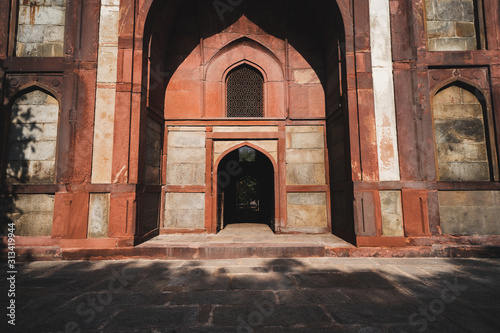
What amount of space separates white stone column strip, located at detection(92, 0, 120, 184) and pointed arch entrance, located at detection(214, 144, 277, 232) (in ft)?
9.26

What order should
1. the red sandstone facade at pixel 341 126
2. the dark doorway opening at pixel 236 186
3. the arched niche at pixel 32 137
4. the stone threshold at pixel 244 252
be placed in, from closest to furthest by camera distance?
the stone threshold at pixel 244 252
the red sandstone facade at pixel 341 126
the arched niche at pixel 32 137
the dark doorway opening at pixel 236 186

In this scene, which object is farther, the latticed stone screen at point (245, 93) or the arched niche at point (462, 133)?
the latticed stone screen at point (245, 93)

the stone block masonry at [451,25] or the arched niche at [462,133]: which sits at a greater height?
the stone block masonry at [451,25]

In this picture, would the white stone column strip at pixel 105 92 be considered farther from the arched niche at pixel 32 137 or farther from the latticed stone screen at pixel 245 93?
the latticed stone screen at pixel 245 93

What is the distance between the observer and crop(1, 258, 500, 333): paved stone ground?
8.02ft

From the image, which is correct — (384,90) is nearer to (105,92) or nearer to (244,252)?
(244,252)

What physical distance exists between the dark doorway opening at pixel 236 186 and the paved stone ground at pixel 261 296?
10.3 feet

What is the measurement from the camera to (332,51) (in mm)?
6371

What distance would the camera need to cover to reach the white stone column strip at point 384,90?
17.0 ft

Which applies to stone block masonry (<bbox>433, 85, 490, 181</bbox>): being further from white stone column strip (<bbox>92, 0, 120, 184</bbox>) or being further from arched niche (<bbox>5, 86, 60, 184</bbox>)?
arched niche (<bbox>5, 86, 60, 184</bbox>)

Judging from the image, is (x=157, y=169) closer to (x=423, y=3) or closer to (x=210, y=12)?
(x=210, y=12)

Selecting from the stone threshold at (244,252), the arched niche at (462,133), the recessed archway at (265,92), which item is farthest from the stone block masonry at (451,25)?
the stone threshold at (244,252)

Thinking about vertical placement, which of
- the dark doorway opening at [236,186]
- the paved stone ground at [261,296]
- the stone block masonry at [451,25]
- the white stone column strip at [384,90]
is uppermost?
the stone block masonry at [451,25]

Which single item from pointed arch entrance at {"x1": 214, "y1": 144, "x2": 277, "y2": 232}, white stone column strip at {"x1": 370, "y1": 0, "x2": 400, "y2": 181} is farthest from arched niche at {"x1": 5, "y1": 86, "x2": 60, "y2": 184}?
white stone column strip at {"x1": 370, "y1": 0, "x2": 400, "y2": 181}
